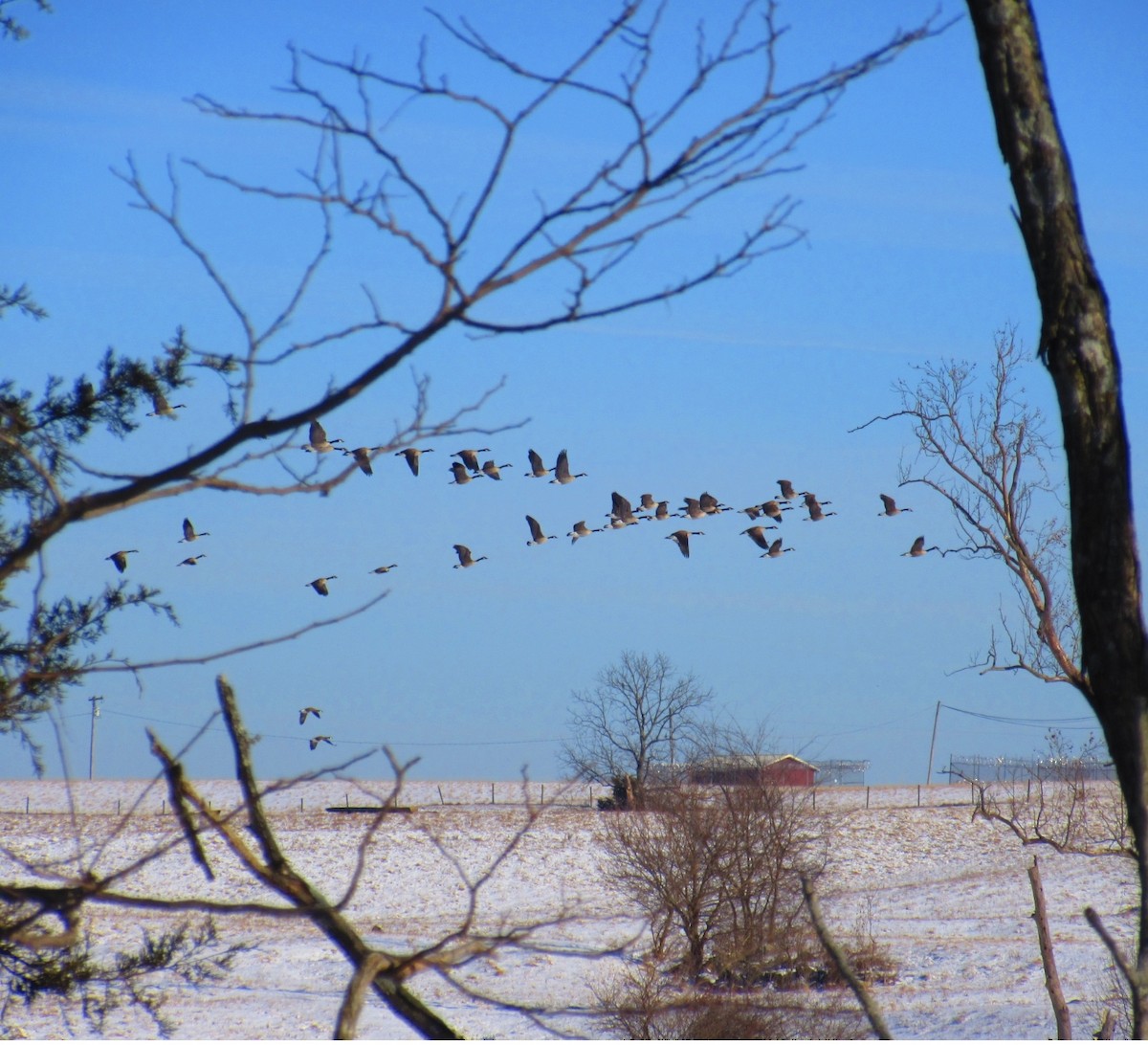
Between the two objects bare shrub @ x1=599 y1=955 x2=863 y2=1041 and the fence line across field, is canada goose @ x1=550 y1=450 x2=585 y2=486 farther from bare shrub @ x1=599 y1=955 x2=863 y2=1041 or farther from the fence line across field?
the fence line across field

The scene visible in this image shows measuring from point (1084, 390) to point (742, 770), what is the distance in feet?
63.2

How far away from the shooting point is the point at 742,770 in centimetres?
2095

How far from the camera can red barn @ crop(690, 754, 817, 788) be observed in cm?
2072

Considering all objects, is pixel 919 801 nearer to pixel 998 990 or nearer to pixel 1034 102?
pixel 998 990

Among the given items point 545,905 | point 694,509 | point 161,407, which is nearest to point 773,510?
point 694,509

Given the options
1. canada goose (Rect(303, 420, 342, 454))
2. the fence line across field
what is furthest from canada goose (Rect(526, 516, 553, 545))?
the fence line across field

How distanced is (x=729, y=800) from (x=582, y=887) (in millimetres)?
7880

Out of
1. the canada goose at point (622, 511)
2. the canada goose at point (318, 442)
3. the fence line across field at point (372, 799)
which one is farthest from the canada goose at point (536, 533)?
the fence line across field at point (372, 799)

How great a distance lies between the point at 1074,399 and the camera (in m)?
2.30

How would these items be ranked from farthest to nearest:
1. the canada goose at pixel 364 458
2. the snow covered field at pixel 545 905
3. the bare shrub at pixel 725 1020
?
the snow covered field at pixel 545 905 → the bare shrub at pixel 725 1020 → the canada goose at pixel 364 458

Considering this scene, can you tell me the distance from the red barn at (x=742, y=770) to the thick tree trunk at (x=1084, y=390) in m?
18.6

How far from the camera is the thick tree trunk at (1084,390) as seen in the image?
2242 mm

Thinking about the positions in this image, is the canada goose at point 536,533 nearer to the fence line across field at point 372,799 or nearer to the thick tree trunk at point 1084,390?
the thick tree trunk at point 1084,390

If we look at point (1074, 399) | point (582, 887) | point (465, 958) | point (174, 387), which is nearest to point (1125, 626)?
point (1074, 399)
